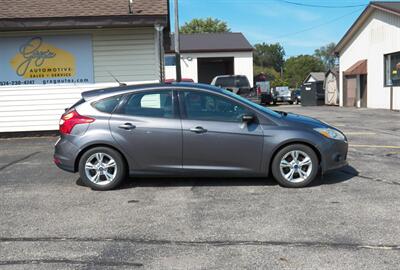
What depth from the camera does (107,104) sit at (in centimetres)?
709

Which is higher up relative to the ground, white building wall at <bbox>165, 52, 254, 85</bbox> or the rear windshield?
white building wall at <bbox>165, 52, 254, 85</bbox>

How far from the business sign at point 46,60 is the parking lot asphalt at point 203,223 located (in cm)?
548

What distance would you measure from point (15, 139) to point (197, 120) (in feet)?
26.4

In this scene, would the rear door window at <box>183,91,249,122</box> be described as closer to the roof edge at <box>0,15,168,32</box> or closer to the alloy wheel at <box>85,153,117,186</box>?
the alloy wheel at <box>85,153,117,186</box>

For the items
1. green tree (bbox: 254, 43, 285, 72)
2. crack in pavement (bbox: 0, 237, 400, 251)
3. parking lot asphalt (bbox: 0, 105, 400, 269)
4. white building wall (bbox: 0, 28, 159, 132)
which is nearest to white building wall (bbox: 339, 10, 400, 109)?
white building wall (bbox: 0, 28, 159, 132)

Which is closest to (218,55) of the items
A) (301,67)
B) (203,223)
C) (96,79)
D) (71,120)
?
(96,79)

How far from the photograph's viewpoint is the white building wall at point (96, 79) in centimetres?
1312

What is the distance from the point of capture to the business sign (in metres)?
13.0

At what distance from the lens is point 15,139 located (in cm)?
1316

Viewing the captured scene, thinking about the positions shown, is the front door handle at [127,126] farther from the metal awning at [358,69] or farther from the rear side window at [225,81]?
the metal awning at [358,69]

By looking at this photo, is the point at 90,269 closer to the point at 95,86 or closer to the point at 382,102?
the point at 95,86

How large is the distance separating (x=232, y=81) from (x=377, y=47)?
8.83m

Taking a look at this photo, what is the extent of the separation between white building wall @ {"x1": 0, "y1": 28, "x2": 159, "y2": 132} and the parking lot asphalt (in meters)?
5.28

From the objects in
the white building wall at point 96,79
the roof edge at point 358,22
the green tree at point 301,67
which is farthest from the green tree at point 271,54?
the white building wall at point 96,79
